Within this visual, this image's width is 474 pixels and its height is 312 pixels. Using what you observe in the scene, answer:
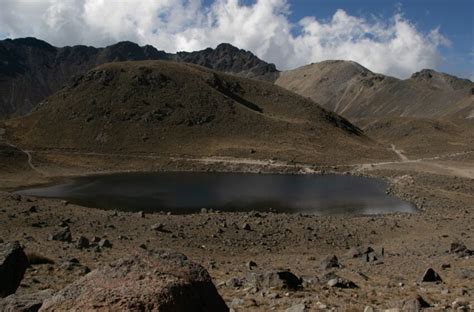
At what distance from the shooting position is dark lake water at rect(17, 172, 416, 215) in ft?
188

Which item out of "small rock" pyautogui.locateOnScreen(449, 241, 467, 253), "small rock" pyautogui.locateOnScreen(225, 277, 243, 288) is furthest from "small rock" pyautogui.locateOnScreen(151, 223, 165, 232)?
"small rock" pyautogui.locateOnScreen(449, 241, 467, 253)

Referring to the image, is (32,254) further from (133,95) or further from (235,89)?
(235,89)

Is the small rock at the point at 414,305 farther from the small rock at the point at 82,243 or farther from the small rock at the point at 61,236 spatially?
the small rock at the point at 61,236

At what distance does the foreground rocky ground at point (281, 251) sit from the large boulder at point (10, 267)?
0.43 m

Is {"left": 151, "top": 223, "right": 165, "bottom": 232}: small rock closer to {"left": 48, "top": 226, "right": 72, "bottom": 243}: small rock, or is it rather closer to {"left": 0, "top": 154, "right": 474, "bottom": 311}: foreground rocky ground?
{"left": 0, "top": 154, "right": 474, "bottom": 311}: foreground rocky ground

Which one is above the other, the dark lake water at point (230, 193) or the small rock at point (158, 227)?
the dark lake water at point (230, 193)

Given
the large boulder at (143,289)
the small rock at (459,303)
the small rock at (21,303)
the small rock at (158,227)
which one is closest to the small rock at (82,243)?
the small rock at (158,227)

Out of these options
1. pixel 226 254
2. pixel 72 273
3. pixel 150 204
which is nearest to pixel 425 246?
pixel 226 254

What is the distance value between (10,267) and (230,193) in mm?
55420

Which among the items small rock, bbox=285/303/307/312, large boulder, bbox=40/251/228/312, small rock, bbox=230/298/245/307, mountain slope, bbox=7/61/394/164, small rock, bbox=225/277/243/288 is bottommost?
small rock, bbox=225/277/243/288

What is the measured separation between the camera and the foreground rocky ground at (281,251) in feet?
51.9

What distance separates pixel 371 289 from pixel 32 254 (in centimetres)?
1393

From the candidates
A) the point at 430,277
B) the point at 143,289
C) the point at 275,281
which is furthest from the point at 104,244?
the point at 143,289

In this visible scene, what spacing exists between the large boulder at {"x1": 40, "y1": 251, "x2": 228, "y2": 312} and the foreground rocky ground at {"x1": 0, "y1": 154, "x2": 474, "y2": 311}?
3.45 ft
